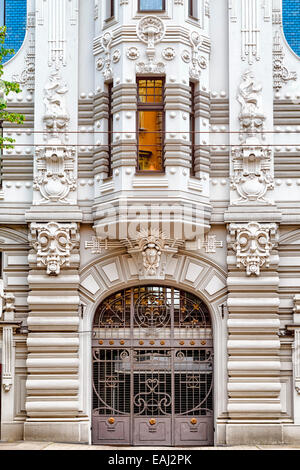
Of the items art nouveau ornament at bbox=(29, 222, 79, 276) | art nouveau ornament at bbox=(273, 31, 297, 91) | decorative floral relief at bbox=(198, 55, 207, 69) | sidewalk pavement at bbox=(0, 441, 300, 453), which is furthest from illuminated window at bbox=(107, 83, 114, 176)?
sidewalk pavement at bbox=(0, 441, 300, 453)

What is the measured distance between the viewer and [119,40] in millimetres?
28906

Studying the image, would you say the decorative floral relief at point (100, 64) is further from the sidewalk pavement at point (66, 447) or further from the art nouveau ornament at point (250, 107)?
the sidewalk pavement at point (66, 447)

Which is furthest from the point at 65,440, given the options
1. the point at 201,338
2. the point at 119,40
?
the point at 119,40

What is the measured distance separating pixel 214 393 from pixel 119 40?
9463 mm

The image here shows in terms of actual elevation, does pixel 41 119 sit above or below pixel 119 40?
below

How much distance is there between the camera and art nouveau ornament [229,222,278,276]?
28594 mm

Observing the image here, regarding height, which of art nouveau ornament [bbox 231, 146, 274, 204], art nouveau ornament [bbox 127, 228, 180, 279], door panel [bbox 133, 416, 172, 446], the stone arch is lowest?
door panel [bbox 133, 416, 172, 446]

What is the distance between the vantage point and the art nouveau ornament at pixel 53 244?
28.7 meters

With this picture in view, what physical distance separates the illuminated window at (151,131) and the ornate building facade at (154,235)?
0.04 metres

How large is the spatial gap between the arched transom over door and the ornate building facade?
0.04 meters

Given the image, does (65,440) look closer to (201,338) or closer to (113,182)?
(201,338)

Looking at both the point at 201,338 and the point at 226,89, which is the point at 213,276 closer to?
the point at 201,338

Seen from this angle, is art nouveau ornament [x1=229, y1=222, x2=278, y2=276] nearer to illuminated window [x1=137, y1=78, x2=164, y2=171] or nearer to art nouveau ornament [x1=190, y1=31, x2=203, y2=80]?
illuminated window [x1=137, y1=78, x2=164, y2=171]

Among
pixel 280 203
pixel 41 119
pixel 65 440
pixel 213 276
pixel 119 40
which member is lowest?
pixel 65 440
